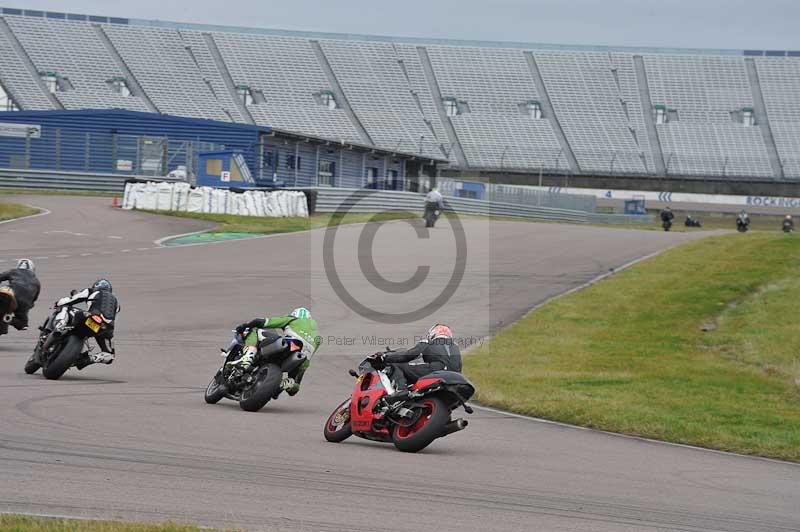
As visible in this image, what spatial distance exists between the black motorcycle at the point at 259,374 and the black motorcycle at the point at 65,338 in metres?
1.87

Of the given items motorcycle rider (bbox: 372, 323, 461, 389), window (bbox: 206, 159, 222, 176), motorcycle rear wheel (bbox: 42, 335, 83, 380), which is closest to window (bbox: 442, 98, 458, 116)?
window (bbox: 206, 159, 222, 176)

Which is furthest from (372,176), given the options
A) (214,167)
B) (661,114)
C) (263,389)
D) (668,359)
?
(263,389)

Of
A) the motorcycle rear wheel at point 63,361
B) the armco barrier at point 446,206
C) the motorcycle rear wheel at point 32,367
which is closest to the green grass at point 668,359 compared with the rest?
the motorcycle rear wheel at point 63,361

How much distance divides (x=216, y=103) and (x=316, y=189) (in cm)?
3031

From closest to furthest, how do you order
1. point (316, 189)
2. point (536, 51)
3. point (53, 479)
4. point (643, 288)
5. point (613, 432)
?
point (53, 479) → point (613, 432) → point (643, 288) → point (316, 189) → point (536, 51)

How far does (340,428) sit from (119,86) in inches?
2507

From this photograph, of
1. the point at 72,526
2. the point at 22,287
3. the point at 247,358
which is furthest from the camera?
the point at 22,287

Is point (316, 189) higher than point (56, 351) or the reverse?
higher

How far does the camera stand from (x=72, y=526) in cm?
616

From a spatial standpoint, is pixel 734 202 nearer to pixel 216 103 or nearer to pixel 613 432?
pixel 216 103

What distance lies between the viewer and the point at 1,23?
72438 mm

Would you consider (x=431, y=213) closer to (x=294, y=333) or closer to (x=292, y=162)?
(x=292, y=162)

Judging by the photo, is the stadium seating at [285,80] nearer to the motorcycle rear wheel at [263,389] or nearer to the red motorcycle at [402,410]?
the motorcycle rear wheel at [263,389]

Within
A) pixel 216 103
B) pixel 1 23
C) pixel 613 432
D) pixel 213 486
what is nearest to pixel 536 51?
pixel 216 103
